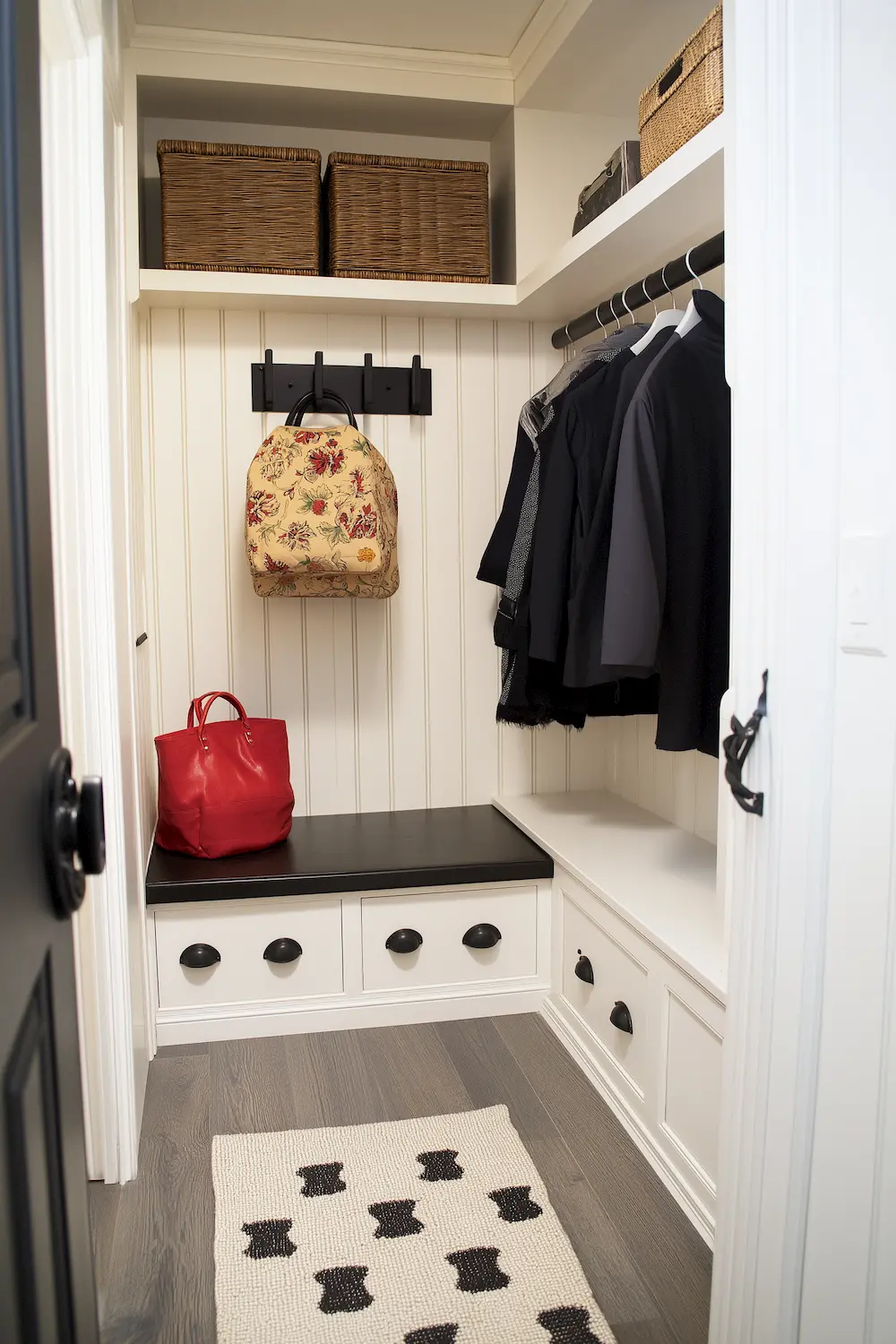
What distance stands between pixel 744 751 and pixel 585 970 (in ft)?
4.22

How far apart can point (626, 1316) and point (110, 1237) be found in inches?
33.9

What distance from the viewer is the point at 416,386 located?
297cm

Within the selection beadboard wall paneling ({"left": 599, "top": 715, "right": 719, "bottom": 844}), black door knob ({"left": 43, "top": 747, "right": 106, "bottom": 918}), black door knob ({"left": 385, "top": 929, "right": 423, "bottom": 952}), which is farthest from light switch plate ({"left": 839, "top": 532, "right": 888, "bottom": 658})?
black door knob ({"left": 385, "top": 929, "right": 423, "bottom": 952})

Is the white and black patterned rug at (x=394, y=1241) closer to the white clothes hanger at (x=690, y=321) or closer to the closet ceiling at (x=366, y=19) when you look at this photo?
the white clothes hanger at (x=690, y=321)

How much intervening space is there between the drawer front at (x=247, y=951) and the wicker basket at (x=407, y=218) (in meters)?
1.67

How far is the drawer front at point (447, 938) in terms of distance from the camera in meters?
2.56

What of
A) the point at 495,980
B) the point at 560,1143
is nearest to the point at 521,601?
the point at 495,980

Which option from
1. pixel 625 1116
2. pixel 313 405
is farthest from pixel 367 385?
pixel 625 1116

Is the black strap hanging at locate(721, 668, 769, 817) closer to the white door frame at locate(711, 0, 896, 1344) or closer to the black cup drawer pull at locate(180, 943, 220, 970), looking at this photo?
the white door frame at locate(711, 0, 896, 1344)

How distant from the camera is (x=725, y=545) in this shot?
2070 millimetres

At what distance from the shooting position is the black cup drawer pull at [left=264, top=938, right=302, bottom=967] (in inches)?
97.2

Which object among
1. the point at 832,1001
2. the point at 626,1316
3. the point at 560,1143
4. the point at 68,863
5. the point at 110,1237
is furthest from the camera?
the point at 560,1143

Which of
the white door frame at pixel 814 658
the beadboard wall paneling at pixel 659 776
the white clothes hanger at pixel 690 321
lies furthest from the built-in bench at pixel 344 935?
the white door frame at pixel 814 658

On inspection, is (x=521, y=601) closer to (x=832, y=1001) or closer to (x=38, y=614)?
A: (x=832, y=1001)
